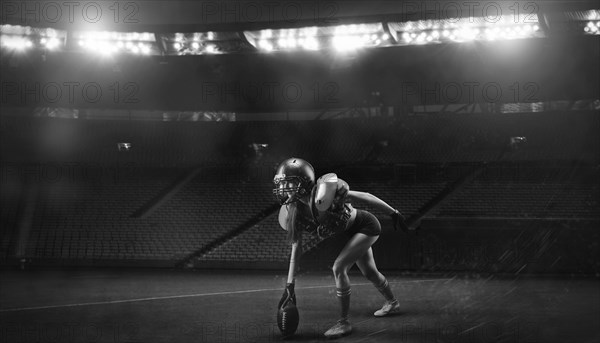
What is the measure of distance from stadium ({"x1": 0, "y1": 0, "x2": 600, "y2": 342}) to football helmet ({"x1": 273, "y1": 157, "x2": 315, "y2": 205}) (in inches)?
87.4

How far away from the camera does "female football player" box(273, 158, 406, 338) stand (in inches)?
220

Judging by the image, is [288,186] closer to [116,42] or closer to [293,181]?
[293,181]

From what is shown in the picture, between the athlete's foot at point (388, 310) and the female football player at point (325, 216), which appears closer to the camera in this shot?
the female football player at point (325, 216)

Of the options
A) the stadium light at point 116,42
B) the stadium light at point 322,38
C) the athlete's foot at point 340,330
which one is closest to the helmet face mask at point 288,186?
the athlete's foot at point 340,330

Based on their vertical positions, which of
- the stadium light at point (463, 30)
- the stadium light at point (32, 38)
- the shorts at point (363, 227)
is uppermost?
the stadium light at point (32, 38)

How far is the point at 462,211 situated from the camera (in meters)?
15.3

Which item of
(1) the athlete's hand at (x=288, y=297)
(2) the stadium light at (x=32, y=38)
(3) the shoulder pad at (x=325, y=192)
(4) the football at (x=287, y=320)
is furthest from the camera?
(2) the stadium light at (x=32, y=38)

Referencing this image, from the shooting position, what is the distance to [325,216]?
5.81m

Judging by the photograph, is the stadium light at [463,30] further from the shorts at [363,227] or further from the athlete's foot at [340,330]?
the athlete's foot at [340,330]

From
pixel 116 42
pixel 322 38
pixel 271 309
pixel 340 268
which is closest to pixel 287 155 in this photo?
pixel 322 38

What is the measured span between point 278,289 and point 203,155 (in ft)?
38.4

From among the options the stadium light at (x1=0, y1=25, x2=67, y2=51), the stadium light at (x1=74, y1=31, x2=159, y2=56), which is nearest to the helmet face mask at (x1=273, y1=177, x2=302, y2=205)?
the stadium light at (x1=74, y1=31, x2=159, y2=56)

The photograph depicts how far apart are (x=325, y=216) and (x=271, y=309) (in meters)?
2.73

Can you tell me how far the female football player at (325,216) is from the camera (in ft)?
18.4
